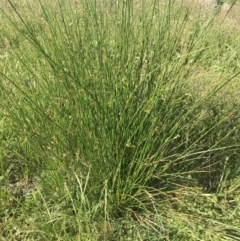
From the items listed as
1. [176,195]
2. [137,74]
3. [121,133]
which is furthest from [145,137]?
[176,195]

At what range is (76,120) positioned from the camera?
1.22 m

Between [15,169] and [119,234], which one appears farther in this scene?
[15,169]

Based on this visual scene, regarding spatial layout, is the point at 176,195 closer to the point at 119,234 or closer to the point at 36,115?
the point at 119,234

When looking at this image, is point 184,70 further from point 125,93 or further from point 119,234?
point 119,234

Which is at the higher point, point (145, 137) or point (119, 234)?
point (145, 137)

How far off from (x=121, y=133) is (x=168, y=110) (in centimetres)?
21

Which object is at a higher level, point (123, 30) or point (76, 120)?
point (123, 30)

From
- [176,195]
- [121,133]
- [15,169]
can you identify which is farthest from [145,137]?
[15,169]

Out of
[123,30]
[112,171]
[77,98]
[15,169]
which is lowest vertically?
[15,169]

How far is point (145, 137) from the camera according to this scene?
4.12 feet

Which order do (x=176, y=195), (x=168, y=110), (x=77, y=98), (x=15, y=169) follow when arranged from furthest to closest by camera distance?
(x=15, y=169), (x=176, y=195), (x=168, y=110), (x=77, y=98)

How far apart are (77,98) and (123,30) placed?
0.30 m

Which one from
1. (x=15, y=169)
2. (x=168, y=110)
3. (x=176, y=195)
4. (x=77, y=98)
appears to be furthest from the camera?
(x=15, y=169)

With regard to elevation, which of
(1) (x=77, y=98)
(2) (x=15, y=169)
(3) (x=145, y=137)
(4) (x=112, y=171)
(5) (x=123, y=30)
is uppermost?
(5) (x=123, y=30)
